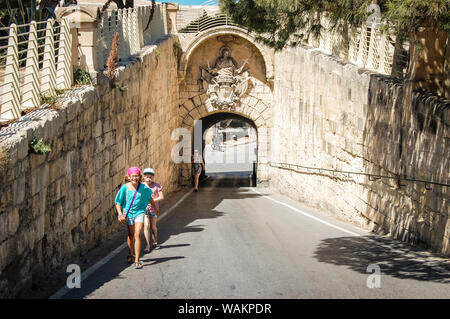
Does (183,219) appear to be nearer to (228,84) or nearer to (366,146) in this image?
(366,146)

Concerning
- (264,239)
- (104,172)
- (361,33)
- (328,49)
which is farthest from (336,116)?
(104,172)

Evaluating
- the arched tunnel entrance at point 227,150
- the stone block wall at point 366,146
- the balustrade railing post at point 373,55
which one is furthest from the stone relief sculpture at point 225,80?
the balustrade railing post at point 373,55

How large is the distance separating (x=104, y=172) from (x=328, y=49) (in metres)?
8.95

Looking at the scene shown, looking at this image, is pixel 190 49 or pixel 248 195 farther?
pixel 190 49

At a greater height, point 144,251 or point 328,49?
point 328,49

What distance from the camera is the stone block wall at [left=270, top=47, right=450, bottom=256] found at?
9014 millimetres

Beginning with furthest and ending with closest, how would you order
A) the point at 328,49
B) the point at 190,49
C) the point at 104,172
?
the point at 190,49 < the point at 328,49 < the point at 104,172

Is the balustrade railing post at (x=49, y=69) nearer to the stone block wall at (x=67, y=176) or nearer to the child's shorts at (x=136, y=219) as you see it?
the stone block wall at (x=67, y=176)

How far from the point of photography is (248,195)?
809 inches

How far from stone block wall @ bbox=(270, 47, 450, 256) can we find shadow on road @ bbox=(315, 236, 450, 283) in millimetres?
371

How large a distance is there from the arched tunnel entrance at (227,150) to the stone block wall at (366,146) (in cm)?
654

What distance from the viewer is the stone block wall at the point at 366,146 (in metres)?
9.01
